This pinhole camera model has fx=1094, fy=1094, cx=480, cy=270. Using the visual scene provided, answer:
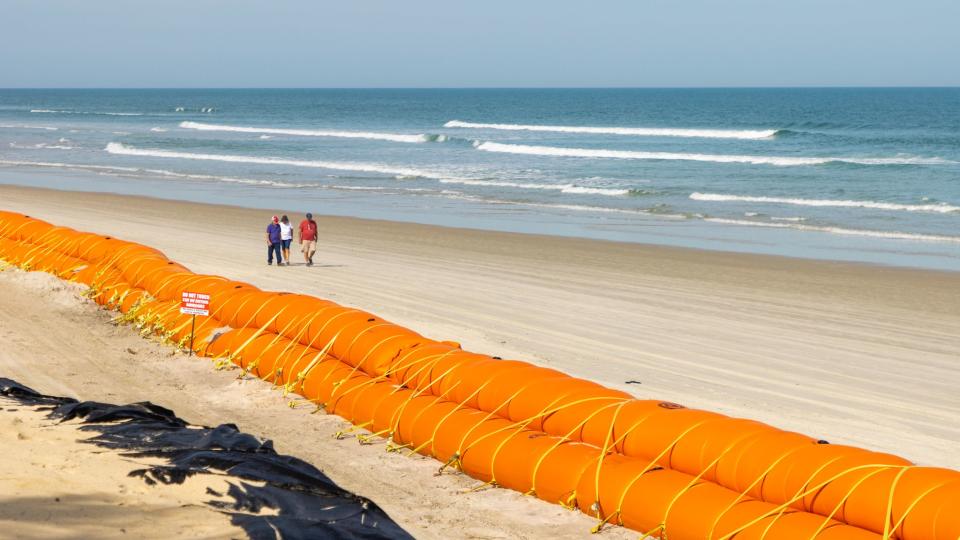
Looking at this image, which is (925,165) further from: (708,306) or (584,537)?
(584,537)

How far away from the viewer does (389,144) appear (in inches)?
2613

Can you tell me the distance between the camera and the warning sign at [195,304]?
13.8 m

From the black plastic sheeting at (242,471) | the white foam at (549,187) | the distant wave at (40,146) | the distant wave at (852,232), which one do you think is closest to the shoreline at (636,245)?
the distant wave at (852,232)

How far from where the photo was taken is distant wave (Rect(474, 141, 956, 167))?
4834 centimetres

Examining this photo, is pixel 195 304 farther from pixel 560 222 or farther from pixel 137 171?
pixel 137 171

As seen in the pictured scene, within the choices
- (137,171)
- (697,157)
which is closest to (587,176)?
(697,157)

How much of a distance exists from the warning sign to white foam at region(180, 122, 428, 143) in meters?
55.7

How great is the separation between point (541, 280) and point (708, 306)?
3.53 meters

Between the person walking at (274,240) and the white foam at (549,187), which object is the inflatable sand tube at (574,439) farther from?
the white foam at (549,187)

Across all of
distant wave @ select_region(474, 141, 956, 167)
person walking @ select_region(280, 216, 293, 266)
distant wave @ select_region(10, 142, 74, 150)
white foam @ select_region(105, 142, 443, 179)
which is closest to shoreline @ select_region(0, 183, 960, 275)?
person walking @ select_region(280, 216, 293, 266)

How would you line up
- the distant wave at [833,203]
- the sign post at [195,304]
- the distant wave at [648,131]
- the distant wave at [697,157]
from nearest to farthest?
1. the sign post at [195,304]
2. the distant wave at [833,203]
3. the distant wave at [697,157]
4. the distant wave at [648,131]

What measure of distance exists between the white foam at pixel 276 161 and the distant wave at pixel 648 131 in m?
27.1

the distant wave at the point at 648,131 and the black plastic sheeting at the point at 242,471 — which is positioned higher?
the distant wave at the point at 648,131

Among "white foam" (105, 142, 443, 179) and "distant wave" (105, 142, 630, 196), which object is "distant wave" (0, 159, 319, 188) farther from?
"white foam" (105, 142, 443, 179)
